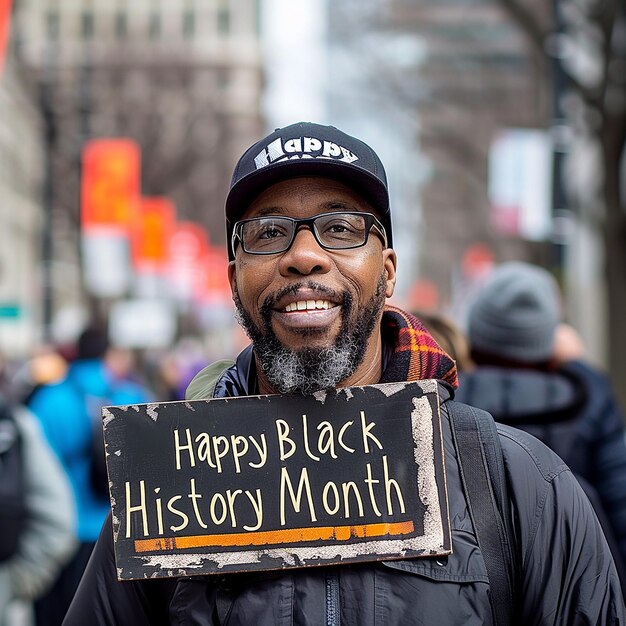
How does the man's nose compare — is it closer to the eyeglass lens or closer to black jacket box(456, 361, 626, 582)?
the eyeglass lens

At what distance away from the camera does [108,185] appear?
19859 mm

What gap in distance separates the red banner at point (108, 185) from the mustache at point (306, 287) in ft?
57.1

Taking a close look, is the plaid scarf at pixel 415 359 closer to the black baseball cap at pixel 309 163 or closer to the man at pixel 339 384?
the man at pixel 339 384

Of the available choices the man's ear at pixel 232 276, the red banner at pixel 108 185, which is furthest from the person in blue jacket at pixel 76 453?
the red banner at pixel 108 185

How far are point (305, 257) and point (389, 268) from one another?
0.94 feet

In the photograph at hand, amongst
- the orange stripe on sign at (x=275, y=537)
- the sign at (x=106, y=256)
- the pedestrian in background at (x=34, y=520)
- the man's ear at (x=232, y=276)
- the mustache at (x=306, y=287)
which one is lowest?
the pedestrian in background at (x=34, y=520)

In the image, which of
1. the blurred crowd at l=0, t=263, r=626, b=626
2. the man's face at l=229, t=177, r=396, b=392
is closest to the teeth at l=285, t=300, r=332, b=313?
the man's face at l=229, t=177, r=396, b=392

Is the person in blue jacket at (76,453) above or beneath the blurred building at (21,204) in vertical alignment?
beneath

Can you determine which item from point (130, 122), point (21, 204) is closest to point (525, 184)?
point (130, 122)

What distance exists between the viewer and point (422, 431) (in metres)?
2.29

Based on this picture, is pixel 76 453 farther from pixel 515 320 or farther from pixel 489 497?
pixel 489 497

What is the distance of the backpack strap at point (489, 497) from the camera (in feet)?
7.11

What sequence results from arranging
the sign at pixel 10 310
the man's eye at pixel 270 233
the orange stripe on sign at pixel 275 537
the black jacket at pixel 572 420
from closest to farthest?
the orange stripe on sign at pixel 275 537 → the man's eye at pixel 270 233 → the black jacket at pixel 572 420 → the sign at pixel 10 310

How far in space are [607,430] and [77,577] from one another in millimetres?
3713
